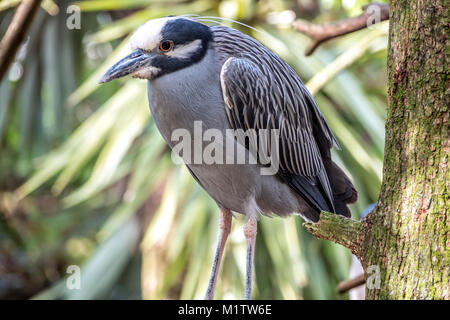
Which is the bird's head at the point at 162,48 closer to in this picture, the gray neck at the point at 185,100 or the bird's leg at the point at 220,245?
the gray neck at the point at 185,100

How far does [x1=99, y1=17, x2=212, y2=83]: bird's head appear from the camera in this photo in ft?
6.84

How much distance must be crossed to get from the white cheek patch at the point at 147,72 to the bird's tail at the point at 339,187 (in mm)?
918

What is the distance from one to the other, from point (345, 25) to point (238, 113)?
0.85 meters

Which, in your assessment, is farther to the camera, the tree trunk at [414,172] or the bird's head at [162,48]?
the bird's head at [162,48]

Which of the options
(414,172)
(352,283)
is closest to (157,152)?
(352,283)

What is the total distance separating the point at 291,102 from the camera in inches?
99.3

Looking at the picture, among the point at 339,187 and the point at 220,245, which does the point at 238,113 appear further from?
the point at 339,187

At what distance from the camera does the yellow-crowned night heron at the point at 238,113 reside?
2.13 metres

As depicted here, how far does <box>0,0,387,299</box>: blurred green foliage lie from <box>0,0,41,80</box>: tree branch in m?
2.19

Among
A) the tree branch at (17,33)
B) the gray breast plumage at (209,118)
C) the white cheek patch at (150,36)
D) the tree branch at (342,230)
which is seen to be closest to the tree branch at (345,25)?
the gray breast plumage at (209,118)

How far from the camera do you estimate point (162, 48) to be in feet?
6.94

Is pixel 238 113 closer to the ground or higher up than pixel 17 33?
closer to the ground

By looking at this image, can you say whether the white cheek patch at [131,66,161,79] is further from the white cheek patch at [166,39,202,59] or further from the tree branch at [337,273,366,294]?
the tree branch at [337,273,366,294]

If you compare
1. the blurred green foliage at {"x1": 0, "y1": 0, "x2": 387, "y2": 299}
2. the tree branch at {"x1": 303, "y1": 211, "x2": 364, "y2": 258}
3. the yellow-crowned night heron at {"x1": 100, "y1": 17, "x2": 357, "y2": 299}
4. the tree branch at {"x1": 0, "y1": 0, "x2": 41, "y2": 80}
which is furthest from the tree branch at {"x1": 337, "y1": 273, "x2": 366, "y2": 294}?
the tree branch at {"x1": 0, "y1": 0, "x2": 41, "y2": 80}
